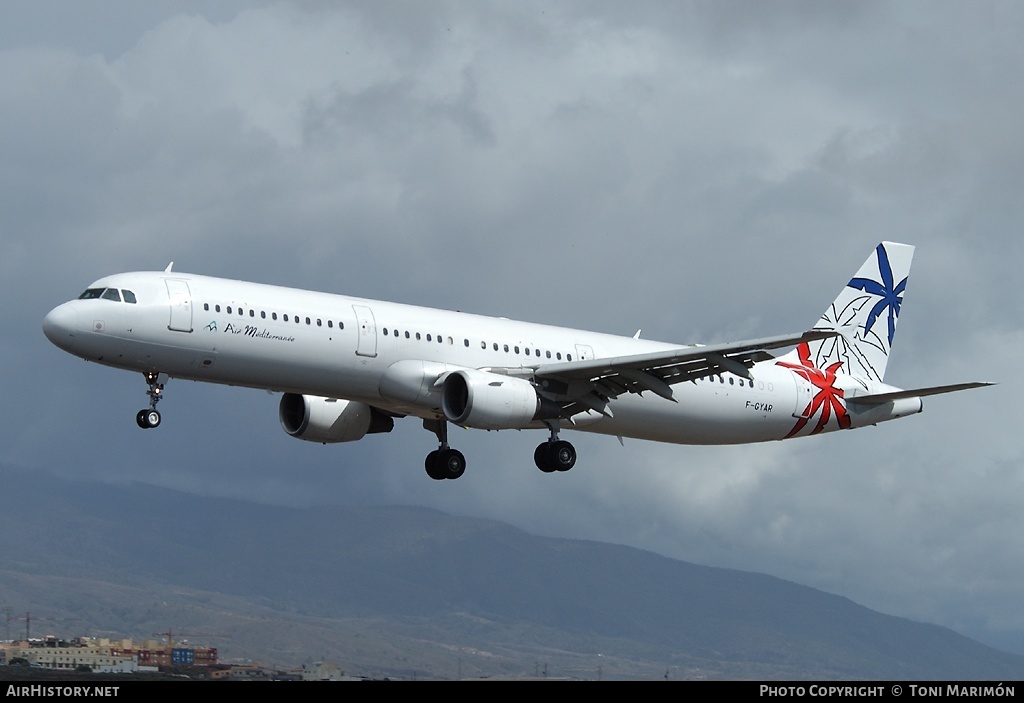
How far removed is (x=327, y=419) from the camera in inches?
1986

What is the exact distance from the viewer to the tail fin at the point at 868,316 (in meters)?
57.3

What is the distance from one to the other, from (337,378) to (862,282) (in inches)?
959

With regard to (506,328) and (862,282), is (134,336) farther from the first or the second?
(862,282)

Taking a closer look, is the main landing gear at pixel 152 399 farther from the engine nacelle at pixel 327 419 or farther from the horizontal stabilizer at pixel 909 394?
the horizontal stabilizer at pixel 909 394

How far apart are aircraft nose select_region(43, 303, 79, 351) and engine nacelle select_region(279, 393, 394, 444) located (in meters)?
10.2

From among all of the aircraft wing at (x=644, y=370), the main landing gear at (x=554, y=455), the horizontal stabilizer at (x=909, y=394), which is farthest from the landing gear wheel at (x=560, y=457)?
the horizontal stabilizer at (x=909, y=394)

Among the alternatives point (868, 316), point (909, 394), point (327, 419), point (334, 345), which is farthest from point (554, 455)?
point (868, 316)

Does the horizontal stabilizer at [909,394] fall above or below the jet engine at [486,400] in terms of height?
above

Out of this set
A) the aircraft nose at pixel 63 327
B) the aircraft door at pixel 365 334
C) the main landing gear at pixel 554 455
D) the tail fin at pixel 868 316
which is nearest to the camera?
the aircraft nose at pixel 63 327

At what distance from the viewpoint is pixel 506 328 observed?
48.8 m

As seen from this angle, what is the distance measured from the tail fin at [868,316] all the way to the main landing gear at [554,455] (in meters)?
12.0
